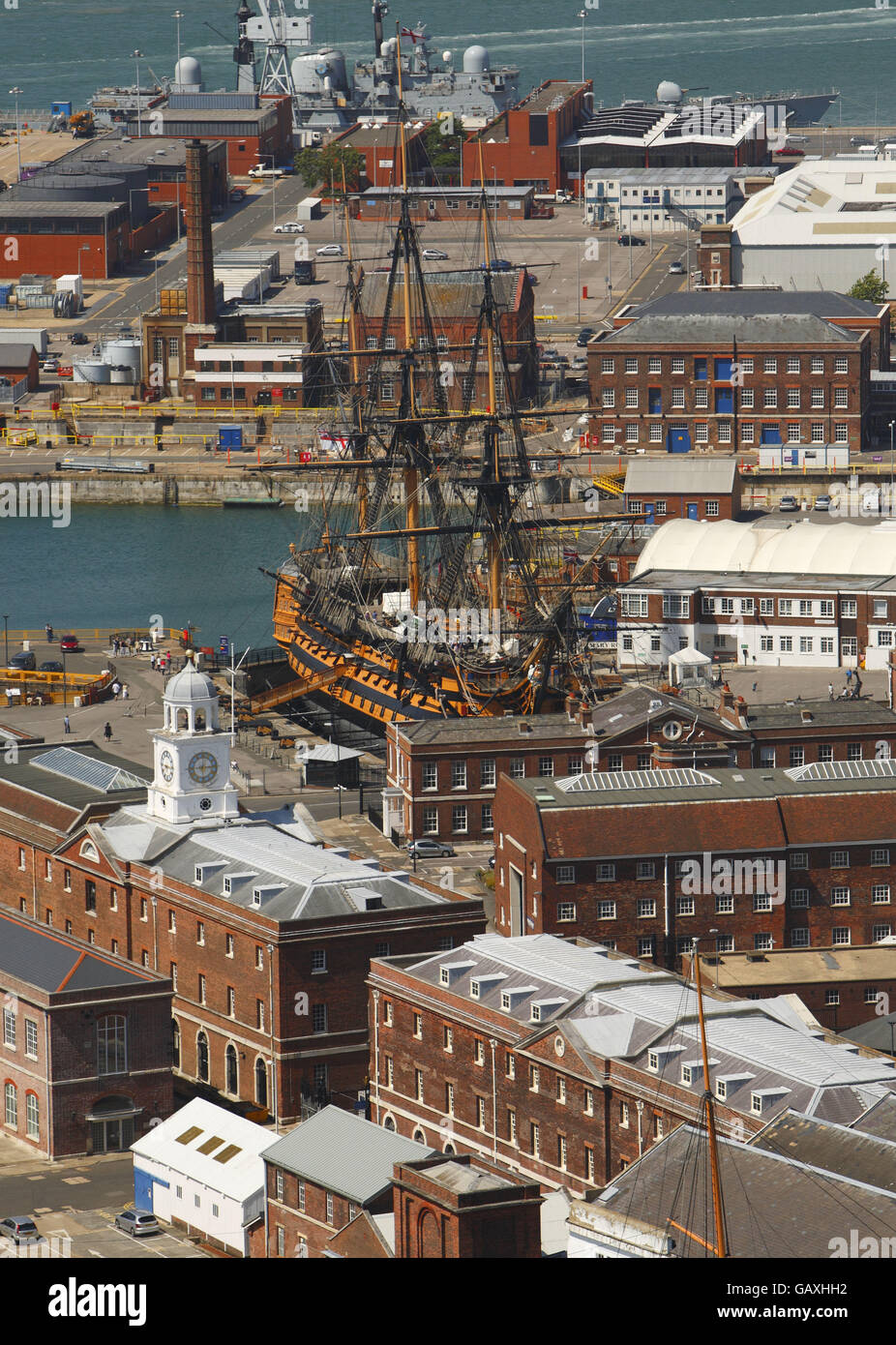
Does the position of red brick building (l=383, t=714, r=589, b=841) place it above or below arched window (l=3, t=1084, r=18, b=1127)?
above

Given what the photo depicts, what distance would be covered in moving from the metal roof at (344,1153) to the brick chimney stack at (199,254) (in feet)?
341

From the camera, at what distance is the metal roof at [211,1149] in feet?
216

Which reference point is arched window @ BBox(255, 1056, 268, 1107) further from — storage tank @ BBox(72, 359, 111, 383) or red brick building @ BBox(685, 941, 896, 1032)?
storage tank @ BBox(72, 359, 111, 383)

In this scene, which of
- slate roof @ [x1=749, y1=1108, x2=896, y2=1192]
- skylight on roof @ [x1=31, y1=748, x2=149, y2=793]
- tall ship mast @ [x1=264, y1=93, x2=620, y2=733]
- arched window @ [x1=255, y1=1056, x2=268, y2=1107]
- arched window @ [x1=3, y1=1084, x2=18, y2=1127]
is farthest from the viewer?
tall ship mast @ [x1=264, y1=93, x2=620, y2=733]

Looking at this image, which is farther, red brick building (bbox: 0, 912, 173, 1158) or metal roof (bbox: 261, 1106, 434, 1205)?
red brick building (bbox: 0, 912, 173, 1158)

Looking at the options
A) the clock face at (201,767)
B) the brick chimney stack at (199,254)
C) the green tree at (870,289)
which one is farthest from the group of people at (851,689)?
the brick chimney stack at (199,254)

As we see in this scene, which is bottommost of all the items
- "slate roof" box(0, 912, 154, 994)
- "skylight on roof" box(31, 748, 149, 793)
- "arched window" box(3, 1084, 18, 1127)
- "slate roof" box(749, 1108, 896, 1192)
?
"arched window" box(3, 1084, 18, 1127)

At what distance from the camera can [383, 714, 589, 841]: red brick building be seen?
95688mm

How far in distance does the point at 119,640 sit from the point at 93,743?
2079 centimetres

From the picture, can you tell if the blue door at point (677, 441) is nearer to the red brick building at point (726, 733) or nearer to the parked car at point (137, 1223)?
the red brick building at point (726, 733)

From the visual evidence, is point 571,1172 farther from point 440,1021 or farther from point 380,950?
point 380,950

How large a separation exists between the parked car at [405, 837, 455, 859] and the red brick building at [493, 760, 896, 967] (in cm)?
907

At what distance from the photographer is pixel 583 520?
115m

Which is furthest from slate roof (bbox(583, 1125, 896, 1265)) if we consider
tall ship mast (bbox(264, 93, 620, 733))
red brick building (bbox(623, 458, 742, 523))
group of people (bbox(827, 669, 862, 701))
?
red brick building (bbox(623, 458, 742, 523))
